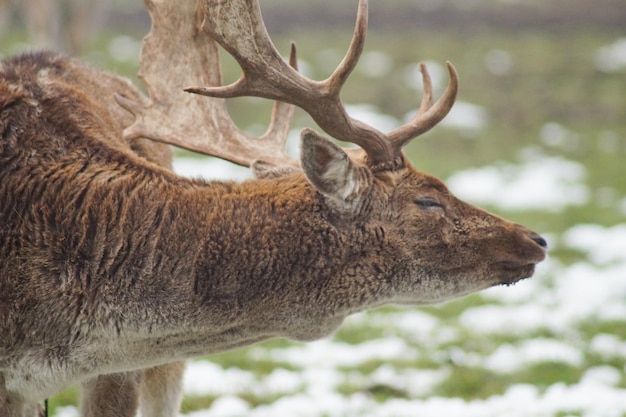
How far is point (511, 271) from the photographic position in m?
4.58

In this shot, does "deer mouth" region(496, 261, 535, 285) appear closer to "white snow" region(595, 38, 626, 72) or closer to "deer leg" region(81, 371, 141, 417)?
"deer leg" region(81, 371, 141, 417)

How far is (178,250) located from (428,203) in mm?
1093

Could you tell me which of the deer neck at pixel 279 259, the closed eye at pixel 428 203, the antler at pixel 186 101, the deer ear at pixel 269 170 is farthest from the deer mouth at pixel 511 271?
the antler at pixel 186 101

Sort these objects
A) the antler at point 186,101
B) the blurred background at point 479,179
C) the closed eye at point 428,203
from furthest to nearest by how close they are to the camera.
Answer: the blurred background at point 479,179
the antler at point 186,101
the closed eye at point 428,203

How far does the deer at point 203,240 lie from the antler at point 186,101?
1.77 ft

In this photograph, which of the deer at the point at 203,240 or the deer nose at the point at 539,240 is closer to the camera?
the deer at the point at 203,240

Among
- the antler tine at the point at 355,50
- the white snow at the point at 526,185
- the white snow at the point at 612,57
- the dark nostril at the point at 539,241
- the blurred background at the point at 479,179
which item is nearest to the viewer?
the antler tine at the point at 355,50

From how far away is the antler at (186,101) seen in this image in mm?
5223

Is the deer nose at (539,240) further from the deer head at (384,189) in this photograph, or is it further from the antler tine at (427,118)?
the antler tine at (427,118)

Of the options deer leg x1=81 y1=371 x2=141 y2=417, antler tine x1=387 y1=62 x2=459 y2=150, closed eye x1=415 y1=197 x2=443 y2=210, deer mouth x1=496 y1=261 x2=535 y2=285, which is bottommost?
deer leg x1=81 y1=371 x2=141 y2=417

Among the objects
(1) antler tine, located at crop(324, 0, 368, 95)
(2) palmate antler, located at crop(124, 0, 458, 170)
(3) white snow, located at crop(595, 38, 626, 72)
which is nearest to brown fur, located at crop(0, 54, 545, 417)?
(2) palmate antler, located at crop(124, 0, 458, 170)

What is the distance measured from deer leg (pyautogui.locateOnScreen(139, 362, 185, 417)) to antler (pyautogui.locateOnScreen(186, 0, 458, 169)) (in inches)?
59.4

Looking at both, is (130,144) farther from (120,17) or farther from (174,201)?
(120,17)

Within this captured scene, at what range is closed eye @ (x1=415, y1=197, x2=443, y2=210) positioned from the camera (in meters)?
4.52
